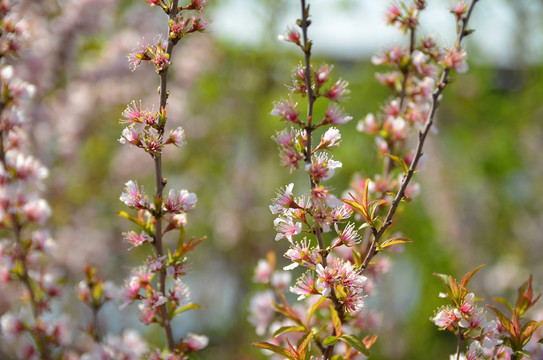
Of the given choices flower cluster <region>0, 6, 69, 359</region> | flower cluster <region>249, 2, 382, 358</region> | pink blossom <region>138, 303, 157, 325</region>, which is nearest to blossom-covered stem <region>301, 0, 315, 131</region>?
flower cluster <region>249, 2, 382, 358</region>

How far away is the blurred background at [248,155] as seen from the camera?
3156 millimetres

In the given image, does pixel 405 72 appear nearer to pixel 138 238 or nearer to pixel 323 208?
pixel 323 208

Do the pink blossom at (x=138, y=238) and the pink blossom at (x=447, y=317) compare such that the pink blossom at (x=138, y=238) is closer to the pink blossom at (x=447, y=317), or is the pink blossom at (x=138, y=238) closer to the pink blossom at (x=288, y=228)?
the pink blossom at (x=288, y=228)

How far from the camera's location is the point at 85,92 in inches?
130

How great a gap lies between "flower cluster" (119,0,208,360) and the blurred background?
6.82 ft

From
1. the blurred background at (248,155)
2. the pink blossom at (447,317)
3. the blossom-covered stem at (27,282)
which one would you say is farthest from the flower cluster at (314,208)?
the blurred background at (248,155)

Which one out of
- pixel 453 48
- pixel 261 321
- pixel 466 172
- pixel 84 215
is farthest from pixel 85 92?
pixel 466 172

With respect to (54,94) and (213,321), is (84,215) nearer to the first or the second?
(54,94)

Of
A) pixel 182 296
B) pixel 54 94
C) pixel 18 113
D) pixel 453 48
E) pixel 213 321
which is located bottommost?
pixel 213 321

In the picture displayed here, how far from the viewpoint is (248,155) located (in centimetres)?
512

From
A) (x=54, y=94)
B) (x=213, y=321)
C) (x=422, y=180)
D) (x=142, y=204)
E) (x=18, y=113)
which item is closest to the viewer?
(x=142, y=204)

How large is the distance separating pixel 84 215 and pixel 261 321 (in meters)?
2.44

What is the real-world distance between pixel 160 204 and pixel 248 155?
168 inches

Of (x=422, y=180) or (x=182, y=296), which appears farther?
(x=422, y=180)
